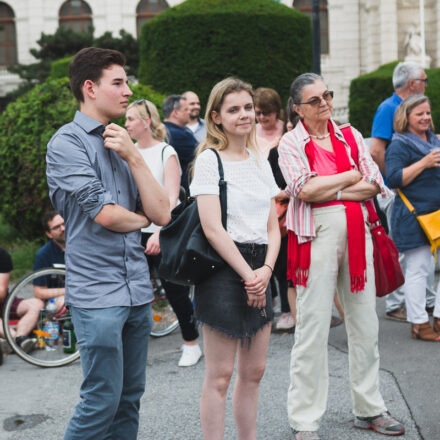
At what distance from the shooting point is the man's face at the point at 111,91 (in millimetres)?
2977

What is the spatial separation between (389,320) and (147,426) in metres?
3.04

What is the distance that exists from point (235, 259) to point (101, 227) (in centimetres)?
66

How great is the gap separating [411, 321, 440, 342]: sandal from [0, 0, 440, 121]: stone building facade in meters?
26.1

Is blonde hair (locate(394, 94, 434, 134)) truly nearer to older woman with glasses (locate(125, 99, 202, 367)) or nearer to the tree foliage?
older woman with glasses (locate(125, 99, 202, 367))

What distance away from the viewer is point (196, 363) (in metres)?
5.53

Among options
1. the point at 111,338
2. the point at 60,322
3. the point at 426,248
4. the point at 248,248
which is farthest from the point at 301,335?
the point at 60,322

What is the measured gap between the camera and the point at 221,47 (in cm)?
1198

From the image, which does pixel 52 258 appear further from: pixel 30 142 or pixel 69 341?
pixel 30 142

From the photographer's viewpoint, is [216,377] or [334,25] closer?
[216,377]

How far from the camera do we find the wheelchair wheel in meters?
5.66

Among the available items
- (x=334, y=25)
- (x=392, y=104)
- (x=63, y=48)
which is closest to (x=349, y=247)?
(x=392, y=104)

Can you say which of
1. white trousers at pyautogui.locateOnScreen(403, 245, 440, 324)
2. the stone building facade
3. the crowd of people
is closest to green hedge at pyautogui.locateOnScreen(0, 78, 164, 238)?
white trousers at pyautogui.locateOnScreen(403, 245, 440, 324)

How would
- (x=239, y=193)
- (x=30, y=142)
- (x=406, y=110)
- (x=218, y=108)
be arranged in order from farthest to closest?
(x=30, y=142), (x=406, y=110), (x=218, y=108), (x=239, y=193)

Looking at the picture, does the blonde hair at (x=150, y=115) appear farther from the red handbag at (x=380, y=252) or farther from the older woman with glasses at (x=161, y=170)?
the red handbag at (x=380, y=252)
